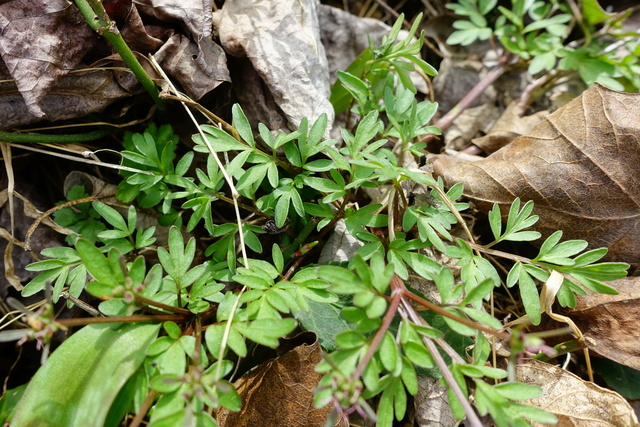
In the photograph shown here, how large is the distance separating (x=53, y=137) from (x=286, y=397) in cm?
147

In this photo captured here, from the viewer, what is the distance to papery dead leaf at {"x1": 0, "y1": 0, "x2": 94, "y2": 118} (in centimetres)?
195

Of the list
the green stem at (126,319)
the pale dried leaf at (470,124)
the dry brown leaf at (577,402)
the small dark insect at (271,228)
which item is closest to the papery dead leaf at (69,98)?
the small dark insect at (271,228)

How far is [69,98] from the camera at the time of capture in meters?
2.15

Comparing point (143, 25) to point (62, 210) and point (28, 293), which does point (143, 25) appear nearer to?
point (62, 210)

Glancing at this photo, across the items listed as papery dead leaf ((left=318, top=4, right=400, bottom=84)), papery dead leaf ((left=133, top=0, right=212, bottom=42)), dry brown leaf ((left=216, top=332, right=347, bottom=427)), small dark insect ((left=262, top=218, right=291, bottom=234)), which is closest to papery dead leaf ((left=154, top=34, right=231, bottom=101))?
papery dead leaf ((left=133, top=0, right=212, bottom=42))

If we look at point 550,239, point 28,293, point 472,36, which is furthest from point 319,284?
point 472,36

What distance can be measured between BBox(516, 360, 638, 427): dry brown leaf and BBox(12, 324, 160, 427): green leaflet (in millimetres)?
1410

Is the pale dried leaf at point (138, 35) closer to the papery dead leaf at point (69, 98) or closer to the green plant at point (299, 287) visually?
the papery dead leaf at point (69, 98)

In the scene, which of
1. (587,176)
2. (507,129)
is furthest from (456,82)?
(587,176)

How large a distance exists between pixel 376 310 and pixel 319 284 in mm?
347

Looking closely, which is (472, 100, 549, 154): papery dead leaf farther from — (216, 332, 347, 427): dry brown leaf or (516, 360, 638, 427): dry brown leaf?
(216, 332, 347, 427): dry brown leaf

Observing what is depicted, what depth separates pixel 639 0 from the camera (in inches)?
120

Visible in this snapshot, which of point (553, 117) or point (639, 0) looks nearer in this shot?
point (553, 117)

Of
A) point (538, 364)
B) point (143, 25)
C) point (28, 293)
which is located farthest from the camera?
point (143, 25)
